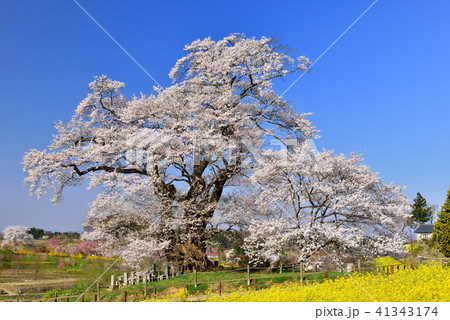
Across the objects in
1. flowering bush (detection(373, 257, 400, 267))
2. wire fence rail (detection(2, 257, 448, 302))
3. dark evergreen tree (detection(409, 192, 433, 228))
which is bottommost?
wire fence rail (detection(2, 257, 448, 302))

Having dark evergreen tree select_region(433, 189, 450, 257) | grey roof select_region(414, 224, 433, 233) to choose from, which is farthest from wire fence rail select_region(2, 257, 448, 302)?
grey roof select_region(414, 224, 433, 233)

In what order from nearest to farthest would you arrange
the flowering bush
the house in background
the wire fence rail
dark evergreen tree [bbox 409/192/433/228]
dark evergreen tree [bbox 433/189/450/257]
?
1. the wire fence rail
2. the flowering bush
3. dark evergreen tree [bbox 433/189/450/257]
4. dark evergreen tree [bbox 409/192/433/228]
5. the house in background

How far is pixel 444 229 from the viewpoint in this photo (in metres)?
21.6

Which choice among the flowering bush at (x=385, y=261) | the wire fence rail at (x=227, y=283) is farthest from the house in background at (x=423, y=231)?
the wire fence rail at (x=227, y=283)

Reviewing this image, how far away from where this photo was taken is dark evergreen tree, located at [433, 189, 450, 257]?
21438 millimetres

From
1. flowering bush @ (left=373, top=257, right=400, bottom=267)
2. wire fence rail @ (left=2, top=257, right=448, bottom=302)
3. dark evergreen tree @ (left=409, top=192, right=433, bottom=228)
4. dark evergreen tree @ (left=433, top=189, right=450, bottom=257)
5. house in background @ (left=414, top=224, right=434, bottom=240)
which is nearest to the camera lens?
wire fence rail @ (left=2, top=257, right=448, bottom=302)

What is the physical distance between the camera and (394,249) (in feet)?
48.1

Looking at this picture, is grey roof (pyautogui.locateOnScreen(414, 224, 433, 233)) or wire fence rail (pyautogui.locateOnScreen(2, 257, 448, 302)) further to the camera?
grey roof (pyautogui.locateOnScreen(414, 224, 433, 233))

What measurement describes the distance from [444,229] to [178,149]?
15.4 meters

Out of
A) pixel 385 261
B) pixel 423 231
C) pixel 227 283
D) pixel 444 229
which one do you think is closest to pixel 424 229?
pixel 423 231

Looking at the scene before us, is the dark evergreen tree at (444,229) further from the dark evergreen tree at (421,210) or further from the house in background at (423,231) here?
the house in background at (423,231)

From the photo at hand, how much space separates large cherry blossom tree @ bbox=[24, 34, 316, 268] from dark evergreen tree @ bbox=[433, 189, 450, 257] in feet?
32.5

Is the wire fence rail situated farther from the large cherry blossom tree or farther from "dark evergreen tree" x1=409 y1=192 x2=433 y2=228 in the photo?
"dark evergreen tree" x1=409 y1=192 x2=433 y2=228

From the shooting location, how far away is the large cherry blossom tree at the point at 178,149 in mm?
16547
